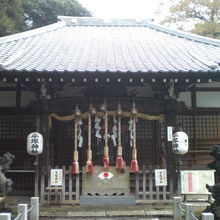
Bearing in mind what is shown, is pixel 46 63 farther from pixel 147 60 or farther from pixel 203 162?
pixel 203 162

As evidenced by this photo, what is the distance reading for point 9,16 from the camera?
23.3 meters

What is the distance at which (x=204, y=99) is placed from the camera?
11.2m

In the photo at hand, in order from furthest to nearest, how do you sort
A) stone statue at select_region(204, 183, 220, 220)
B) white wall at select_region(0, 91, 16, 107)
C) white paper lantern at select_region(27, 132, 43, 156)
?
white wall at select_region(0, 91, 16, 107) < white paper lantern at select_region(27, 132, 43, 156) < stone statue at select_region(204, 183, 220, 220)

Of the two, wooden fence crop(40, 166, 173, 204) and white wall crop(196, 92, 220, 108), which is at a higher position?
white wall crop(196, 92, 220, 108)

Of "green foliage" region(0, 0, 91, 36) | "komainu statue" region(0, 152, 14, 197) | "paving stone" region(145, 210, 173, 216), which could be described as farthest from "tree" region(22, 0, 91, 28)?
"paving stone" region(145, 210, 173, 216)

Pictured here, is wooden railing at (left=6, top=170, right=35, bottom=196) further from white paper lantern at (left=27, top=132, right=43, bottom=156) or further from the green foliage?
the green foliage

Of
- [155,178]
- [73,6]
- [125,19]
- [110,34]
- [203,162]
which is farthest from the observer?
[73,6]

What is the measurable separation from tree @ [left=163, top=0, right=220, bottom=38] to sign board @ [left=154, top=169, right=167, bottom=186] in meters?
19.3

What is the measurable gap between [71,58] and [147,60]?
2.43m

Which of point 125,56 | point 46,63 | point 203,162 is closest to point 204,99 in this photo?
point 203,162

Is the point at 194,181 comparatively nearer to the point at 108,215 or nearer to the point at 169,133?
the point at 169,133

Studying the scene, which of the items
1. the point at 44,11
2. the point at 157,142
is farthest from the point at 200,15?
the point at 157,142

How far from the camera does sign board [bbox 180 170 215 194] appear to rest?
8.81 meters

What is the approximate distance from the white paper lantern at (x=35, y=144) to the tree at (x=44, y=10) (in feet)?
77.7
